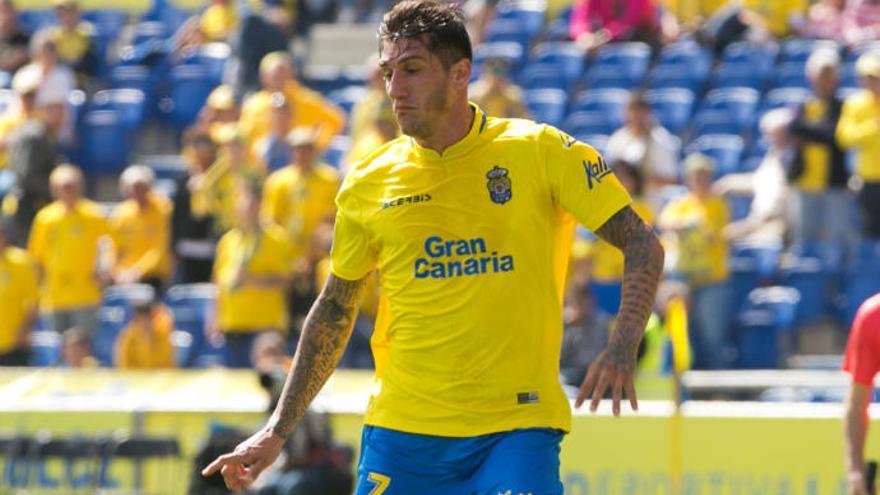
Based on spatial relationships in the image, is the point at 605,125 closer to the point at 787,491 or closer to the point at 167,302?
the point at 167,302

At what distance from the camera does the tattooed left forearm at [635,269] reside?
571cm

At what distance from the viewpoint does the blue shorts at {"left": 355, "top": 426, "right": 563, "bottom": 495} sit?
576 centimetres

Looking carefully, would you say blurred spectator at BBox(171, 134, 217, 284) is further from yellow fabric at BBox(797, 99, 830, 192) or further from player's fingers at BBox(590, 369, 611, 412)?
player's fingers at BBox(590, 369, 611, 412)

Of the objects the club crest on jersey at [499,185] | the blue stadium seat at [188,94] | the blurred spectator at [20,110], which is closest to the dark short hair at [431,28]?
the club crest on jersey at [499,185]

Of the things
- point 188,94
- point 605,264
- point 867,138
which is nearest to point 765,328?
point 605,264

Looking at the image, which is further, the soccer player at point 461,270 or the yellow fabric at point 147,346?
the yellow fabric at point 147,346

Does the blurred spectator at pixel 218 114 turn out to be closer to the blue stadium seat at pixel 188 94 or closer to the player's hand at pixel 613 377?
the blue stadium seat at pixel 188 94

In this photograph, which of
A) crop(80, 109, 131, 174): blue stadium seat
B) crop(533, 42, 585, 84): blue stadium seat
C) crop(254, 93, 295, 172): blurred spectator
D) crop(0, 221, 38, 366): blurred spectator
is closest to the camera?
crop(0, 221, 38, 366): blurred spectator

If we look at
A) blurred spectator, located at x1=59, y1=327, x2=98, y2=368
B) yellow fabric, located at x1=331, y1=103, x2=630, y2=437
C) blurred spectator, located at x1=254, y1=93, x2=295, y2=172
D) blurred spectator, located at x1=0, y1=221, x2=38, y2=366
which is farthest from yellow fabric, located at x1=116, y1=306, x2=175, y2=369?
yellow fabric, located at x1=331, y1=103, x2=630, y2=437

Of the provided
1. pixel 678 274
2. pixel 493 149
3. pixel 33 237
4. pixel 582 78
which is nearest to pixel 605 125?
pixel 582 78

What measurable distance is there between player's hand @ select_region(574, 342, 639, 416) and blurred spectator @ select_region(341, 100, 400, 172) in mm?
8034

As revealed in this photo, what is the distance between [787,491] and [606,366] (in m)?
5.91

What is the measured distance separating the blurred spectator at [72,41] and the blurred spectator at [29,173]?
248cm

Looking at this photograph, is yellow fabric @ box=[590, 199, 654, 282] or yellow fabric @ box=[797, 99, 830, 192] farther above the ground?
yellow fabric @ box=[797, 99, 830, 192]
